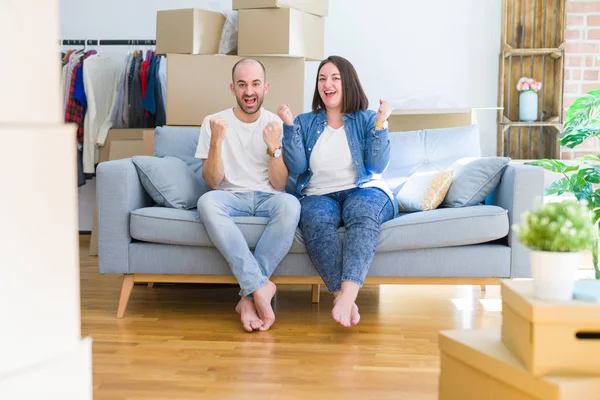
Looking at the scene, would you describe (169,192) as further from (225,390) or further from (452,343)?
(452,343)

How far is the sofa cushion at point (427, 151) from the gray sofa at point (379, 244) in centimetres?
48

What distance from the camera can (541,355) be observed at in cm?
156

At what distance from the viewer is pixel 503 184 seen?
3.18 meters

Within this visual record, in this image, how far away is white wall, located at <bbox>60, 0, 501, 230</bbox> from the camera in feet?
16.0

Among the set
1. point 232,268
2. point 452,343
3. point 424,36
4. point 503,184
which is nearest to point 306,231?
point 232,268

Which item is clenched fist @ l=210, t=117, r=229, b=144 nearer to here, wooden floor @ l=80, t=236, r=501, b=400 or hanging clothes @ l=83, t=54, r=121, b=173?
wooden floor @ l=80, t=236, r=501, b=400

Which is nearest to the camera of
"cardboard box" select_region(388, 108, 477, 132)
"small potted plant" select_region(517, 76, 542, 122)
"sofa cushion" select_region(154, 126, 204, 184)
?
"sofa cushion" select_region(154, 126, 204, 184)

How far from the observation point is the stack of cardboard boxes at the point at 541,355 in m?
1.53

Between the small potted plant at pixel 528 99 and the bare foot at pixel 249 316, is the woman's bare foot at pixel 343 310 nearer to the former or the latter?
the bare foot at pixel 249 316

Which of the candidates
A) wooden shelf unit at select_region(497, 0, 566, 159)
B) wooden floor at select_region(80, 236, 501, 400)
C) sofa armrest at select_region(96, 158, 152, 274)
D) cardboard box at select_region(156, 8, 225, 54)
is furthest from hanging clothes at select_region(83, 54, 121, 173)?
wooden shelf unit at select_region(497, 0, 566, 159)

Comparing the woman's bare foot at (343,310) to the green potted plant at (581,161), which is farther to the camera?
the green potted plant at (581,161)

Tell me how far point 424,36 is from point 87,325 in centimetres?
300

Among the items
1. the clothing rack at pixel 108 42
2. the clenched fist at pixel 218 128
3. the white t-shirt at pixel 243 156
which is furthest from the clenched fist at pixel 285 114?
the clothing rack at pixel 108 42

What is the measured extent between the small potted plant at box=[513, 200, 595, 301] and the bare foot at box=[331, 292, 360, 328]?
1205mm
